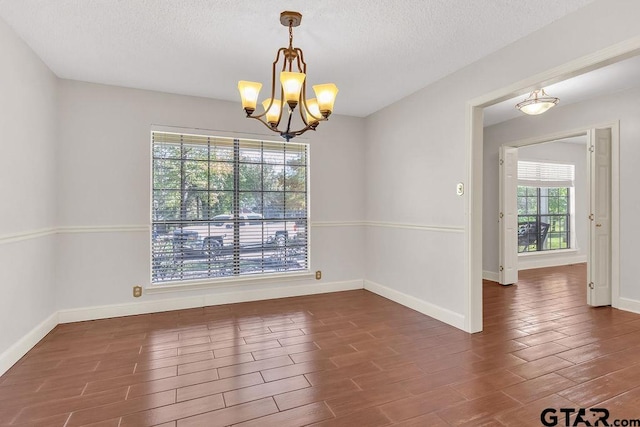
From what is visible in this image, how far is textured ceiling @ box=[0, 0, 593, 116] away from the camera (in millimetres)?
2270

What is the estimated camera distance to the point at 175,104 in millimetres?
3906

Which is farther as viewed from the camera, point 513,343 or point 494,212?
point 494,212

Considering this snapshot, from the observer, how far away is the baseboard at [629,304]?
3.78 metres

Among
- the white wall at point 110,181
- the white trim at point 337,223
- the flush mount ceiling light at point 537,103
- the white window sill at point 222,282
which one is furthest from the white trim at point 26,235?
the flush mount ceiling light at point 537,103

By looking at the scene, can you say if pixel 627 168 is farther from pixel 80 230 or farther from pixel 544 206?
pixel 80 230

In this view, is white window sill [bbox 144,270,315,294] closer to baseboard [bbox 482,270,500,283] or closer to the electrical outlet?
the electrical outlet

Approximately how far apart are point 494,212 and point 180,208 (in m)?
4.81

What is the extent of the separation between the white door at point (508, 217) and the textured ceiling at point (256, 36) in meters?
2.55

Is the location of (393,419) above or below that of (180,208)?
below

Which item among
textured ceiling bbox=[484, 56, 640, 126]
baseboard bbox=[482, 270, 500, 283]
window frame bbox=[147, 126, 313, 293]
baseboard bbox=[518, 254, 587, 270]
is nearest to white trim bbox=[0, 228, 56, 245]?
window frame bbox=[147, 126, 313, 293]

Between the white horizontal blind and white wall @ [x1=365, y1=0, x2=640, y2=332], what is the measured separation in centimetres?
278

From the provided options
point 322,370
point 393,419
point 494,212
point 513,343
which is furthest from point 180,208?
point 494,212

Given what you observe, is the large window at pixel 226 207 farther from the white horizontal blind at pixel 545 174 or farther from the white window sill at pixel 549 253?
the white horizontal blind at pixel 545 174

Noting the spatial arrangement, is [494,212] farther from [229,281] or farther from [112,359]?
[112,359]
